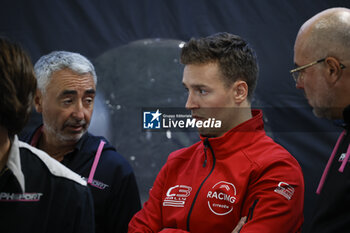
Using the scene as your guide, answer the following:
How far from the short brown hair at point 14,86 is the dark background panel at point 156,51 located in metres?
1.62

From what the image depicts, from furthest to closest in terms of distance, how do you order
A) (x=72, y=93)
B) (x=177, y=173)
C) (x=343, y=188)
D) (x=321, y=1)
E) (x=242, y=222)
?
(x=321, y=1) → (x=72, y=93) → (x=177, y=173) → (x=242, y=222) → (x=343, y=188)

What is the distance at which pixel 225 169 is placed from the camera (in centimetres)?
175

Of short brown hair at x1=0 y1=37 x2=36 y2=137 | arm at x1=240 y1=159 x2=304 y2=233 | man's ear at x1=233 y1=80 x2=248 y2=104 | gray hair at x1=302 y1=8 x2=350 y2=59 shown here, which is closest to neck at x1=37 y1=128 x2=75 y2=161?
man's ear at x1=233 y1=80 x2=248 y2=104

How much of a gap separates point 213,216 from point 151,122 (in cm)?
114

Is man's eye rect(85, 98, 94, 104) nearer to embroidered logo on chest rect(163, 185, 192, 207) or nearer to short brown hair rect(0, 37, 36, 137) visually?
embroidered logo on chest rect(163, 185, 192, 207)

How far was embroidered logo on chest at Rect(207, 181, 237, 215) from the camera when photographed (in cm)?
165

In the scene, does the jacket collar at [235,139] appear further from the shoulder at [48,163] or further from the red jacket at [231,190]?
the shoulder at [48,163]

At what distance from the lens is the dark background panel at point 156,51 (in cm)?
262

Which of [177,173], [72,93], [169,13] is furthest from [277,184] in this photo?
[169,13]

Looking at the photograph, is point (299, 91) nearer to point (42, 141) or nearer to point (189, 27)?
point (189, 27)

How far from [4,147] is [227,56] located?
3.60 ft

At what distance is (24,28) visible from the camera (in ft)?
9.08

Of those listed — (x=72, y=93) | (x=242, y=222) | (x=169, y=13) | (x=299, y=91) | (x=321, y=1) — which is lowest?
(x=242, y=222)

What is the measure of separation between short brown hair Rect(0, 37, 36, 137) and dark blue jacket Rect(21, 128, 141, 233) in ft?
3.46
